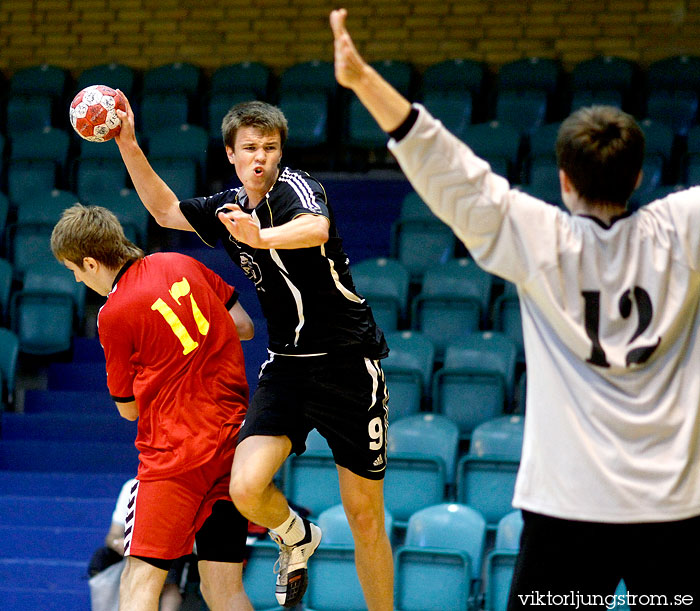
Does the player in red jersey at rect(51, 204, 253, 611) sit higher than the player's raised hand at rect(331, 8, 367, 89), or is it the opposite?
the player's raised hand at rect(331, 8, 367, 89)

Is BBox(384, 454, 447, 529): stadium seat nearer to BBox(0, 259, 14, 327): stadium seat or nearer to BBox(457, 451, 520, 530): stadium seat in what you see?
BBox(457, 451, 520, 530): stadium seat

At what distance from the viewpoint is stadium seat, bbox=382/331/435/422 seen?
6.22 metres

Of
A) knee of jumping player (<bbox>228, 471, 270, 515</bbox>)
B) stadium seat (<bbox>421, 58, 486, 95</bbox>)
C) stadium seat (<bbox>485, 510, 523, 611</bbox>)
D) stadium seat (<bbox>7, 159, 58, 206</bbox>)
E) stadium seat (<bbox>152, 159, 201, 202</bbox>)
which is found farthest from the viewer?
stadium seat (<bbox>421, 58, 486, 95</bbox>)

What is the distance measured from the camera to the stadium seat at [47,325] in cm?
744

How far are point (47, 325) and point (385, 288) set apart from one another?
2620 mm

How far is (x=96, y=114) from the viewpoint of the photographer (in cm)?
377

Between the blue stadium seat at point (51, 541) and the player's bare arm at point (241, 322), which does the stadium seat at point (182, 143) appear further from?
the player's bare arm at point (241, 322)

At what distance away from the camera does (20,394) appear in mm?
7516

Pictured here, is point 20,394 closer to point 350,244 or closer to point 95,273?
point 350,244

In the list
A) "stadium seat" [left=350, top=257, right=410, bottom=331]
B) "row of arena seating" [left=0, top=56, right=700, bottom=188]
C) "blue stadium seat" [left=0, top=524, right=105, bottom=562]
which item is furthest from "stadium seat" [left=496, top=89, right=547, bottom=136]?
"blue stadium seat" [left=0, top=524, right=105, bottom=562]

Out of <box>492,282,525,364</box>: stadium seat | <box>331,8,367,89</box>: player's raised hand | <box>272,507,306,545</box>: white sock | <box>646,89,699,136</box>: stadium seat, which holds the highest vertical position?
<box>646,89,699,136</box>: stadium seat

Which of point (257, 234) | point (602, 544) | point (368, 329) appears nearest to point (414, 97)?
point (368, 329)

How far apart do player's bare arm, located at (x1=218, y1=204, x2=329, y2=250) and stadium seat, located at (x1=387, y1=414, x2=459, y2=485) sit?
270cm

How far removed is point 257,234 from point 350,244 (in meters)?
5.41
